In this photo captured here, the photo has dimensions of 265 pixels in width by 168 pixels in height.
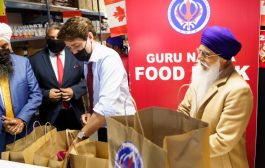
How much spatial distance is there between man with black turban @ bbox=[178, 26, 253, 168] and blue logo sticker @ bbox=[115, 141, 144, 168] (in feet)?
2.07

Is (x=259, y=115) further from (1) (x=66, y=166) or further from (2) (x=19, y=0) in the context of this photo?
(2) (x=19, y=0)

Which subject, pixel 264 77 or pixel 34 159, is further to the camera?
pixel 264 77

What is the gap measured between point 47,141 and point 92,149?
0.25 m

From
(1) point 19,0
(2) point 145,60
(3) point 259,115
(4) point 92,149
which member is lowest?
(3) point 259,115

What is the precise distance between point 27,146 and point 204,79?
1046mm

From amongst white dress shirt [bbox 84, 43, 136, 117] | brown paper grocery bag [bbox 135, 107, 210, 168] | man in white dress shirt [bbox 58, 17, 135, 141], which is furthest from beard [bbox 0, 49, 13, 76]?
brown paper grocery bag [bbox 135, 107, 210, 168]

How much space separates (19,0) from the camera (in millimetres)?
3445

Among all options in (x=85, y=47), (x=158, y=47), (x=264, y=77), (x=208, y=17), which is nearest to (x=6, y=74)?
(x=85, y=47)

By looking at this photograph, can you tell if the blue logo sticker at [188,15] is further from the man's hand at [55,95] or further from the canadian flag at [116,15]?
the man's hand at [55,95]

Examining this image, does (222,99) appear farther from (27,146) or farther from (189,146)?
(27,146)

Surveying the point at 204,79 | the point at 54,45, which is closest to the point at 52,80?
the point at 54,45

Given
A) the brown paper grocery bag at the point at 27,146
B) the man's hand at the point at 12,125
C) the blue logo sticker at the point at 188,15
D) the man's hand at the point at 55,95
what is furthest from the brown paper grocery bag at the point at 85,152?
the man's hand at the point at 55,95

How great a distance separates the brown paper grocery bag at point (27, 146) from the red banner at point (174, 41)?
103cm

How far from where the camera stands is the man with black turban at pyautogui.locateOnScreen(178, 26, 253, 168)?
1525 millimetres
